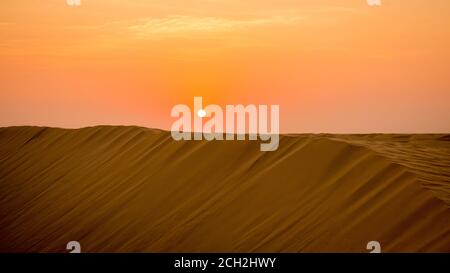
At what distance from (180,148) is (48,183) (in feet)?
10.7

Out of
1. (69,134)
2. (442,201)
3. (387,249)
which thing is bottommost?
(387,249)

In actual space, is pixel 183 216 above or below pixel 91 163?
below

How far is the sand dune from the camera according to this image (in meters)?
6.64

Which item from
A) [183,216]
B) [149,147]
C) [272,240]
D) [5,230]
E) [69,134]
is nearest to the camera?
[272,240]

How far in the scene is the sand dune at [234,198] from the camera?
6.64 meters

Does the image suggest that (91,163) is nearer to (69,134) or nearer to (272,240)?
(69,134)

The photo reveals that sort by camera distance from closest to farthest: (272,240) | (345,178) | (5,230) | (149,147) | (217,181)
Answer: (272,240) → (345,178) → (217,181) → (5,230) → (149,147)

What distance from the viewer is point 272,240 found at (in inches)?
278

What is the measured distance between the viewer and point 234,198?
862 centimetres

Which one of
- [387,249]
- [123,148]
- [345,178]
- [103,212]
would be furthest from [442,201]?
[123,148]

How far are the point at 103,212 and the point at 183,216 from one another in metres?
1.84

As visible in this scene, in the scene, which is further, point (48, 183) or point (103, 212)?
point (48, 183)

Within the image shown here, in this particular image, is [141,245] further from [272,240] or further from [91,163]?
[91,163]

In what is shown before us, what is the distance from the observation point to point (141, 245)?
8.27 metres
